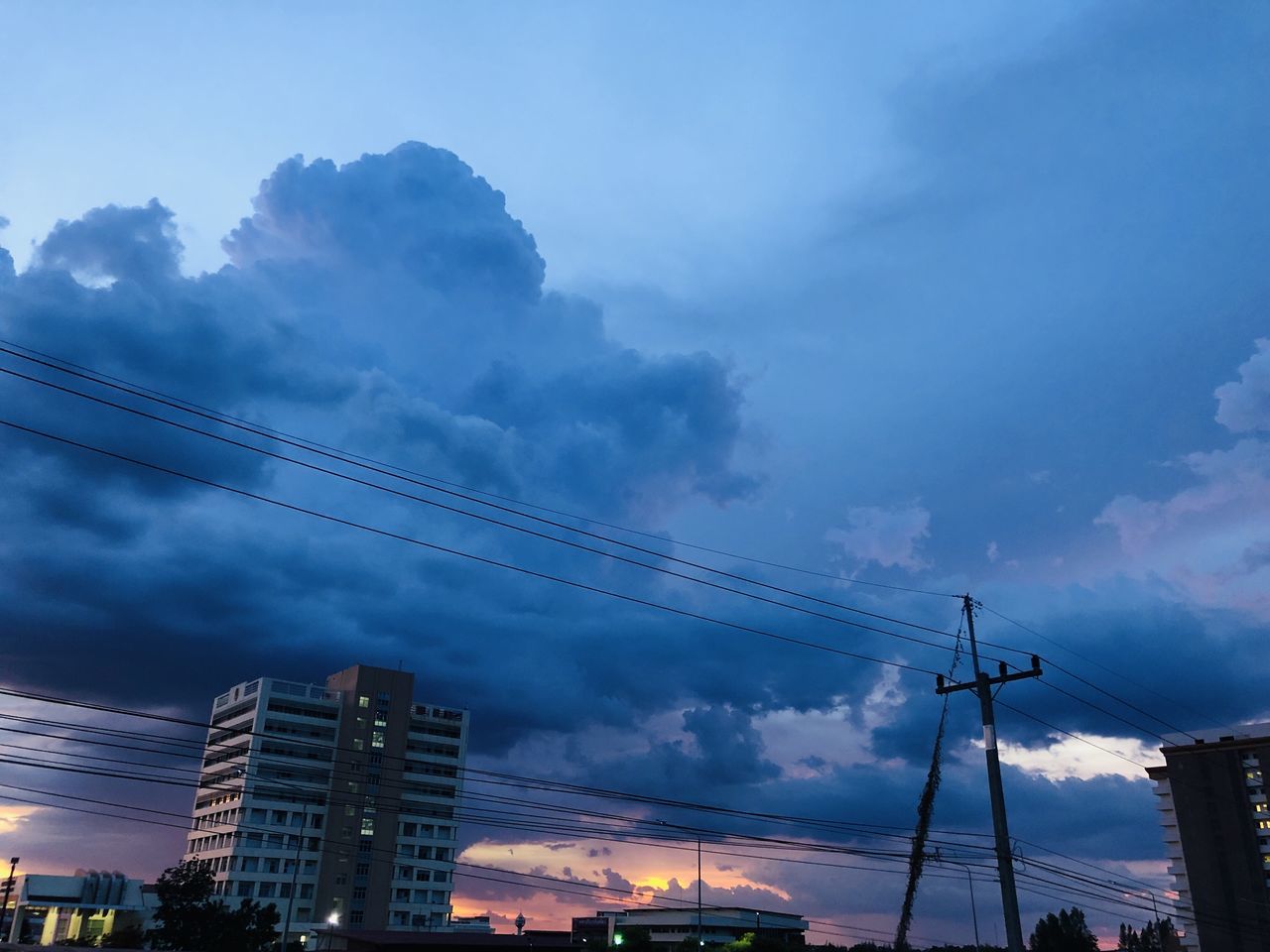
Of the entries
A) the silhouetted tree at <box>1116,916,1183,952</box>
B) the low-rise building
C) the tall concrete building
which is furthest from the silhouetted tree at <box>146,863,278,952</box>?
the silhouetted tree at <box>1116,916,1183,952</box>

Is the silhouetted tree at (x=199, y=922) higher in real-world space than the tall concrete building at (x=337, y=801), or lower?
lower

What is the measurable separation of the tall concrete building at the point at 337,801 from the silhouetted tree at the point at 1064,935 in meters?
91.8

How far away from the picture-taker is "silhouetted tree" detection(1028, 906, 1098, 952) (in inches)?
5586

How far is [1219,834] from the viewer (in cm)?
10838

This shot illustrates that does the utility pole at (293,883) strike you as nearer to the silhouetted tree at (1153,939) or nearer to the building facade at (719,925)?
the building facade at (719,925)

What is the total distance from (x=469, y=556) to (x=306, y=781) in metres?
133

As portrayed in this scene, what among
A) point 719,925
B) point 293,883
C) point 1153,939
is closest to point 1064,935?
point 1153,939

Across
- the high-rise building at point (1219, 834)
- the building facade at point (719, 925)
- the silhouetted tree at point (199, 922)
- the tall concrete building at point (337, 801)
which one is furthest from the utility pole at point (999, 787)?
the building facade at point (719, 925)

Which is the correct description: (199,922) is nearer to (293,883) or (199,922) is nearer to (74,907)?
(293,883)

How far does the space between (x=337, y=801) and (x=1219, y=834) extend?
120 metres

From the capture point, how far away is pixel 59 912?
125 m

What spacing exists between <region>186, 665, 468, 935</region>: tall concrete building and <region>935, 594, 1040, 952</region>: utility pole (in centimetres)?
12212

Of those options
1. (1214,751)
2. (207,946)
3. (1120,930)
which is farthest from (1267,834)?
(207,946)

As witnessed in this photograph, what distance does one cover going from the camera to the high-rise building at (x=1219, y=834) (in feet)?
340
